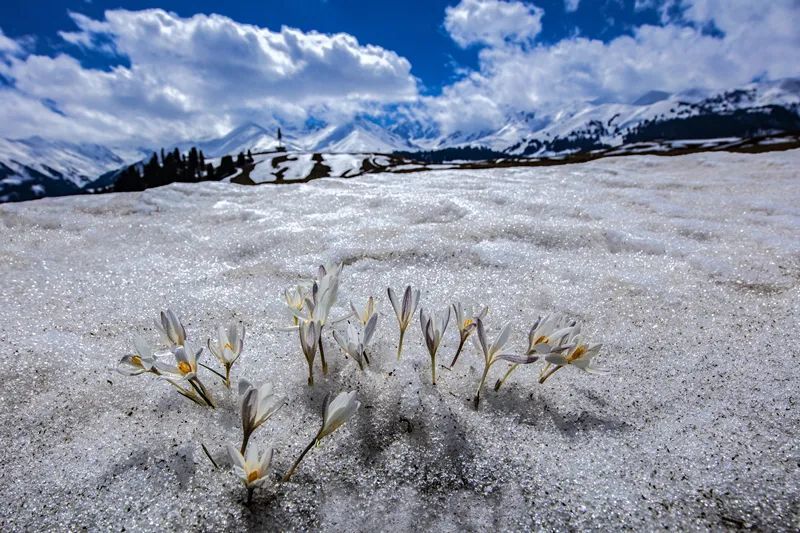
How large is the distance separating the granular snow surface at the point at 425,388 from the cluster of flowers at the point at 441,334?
0.55 feet

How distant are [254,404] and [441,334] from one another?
791 millimetres

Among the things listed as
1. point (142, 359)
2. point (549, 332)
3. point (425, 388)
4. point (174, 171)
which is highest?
point (174, 171)

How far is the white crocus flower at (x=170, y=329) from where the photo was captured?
167cm

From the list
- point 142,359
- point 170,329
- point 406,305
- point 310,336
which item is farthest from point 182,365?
point 406,305

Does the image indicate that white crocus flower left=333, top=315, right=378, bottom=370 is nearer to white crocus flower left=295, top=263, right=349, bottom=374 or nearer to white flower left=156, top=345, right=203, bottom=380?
white crocus flower left=295, top=263, right=349, bottom=374

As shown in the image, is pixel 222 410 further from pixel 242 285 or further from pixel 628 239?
pixel 628 239

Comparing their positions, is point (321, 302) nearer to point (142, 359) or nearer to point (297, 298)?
point (297, 298)

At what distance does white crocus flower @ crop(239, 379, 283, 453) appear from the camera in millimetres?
1295

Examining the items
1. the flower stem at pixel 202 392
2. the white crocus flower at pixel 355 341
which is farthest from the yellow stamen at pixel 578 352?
the flower stem at pixel 202 392

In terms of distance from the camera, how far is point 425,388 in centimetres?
179

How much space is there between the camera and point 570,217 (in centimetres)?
443

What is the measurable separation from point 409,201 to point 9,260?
11.9 ft

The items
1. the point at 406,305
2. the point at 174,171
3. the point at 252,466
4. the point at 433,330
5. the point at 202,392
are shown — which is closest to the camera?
the point at 252,466

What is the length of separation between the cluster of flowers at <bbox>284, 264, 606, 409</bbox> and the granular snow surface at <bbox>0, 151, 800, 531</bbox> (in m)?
0.17
